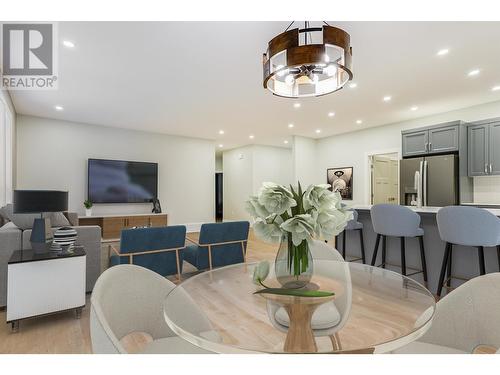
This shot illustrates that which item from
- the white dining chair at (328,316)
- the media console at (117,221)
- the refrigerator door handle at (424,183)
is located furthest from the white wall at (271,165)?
the white dining chair at (328,316)

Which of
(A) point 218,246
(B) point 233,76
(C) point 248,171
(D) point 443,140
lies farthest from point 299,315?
(C) point 248,171

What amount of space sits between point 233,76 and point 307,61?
2.28 m

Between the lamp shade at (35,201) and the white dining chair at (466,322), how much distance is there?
276cm

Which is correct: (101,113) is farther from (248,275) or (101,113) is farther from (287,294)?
(287,294)

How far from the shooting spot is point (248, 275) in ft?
5.44

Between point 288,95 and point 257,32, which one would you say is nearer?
point 288,95

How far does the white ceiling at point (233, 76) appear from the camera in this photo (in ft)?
8.99

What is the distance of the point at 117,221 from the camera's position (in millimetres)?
6402

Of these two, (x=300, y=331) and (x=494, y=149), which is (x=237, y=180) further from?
(x=300, y=331)

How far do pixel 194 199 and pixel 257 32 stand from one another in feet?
19.1

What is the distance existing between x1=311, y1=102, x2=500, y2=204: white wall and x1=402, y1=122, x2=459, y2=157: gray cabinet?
0.60 meters
